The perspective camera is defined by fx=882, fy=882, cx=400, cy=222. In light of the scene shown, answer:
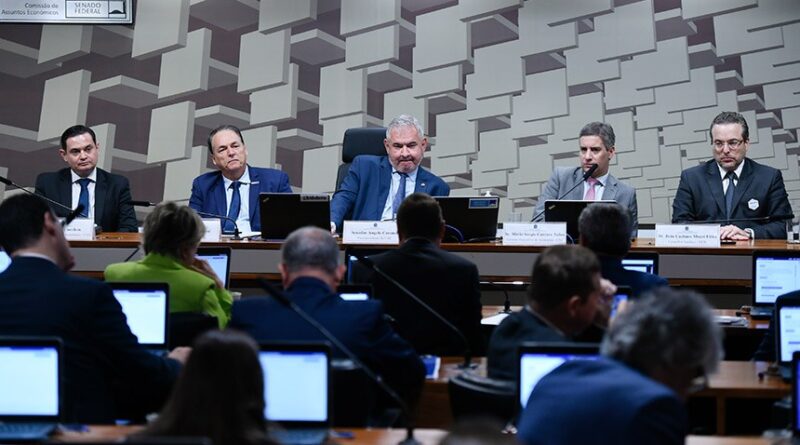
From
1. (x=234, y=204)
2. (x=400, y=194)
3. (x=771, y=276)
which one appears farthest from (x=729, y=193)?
(x=234, y=204)

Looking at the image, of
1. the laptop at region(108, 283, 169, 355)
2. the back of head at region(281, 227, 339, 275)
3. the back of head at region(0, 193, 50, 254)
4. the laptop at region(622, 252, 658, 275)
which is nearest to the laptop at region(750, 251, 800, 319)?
the laptop at region(622, 252, 658, 275)

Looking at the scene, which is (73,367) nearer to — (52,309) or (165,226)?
(52,309)

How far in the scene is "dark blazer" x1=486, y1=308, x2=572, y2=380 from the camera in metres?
2.05

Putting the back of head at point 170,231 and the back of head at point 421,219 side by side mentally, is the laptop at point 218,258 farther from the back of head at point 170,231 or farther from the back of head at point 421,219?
the back of head at point 421,219

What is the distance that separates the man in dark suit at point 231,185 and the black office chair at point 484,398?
2877 mm

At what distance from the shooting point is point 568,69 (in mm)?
6789

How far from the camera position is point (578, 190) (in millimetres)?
4910

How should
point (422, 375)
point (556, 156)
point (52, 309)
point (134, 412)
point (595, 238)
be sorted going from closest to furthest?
1. point (52, 309)
2. point (422, 375)
3. point (134, 412)
4. point (595, 238)
5. point (556, 156)

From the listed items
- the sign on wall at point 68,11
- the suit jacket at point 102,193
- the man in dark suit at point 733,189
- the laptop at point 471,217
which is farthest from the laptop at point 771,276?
the sign on wall at point 68,11

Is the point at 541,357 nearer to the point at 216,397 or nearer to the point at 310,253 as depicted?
the point at 310,253

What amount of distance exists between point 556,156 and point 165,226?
4955 millimetres

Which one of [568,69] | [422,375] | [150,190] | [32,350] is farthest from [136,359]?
[568,69]

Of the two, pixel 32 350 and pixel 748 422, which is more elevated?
pixel 32 350

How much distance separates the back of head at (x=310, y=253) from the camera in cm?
229
